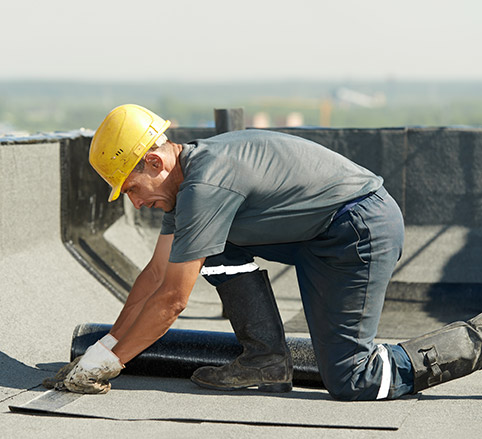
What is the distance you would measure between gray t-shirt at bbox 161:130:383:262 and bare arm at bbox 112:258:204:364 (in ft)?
0.20

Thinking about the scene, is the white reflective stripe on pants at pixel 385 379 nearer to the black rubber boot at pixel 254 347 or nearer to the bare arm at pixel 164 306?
the black rubber boot at pixel 254 347

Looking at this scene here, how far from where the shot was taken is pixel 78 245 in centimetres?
668

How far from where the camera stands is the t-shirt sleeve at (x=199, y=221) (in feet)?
11.8

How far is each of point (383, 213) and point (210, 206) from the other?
0.87m

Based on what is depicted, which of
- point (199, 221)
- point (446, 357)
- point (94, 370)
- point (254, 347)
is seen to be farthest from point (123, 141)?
point (446, 357)

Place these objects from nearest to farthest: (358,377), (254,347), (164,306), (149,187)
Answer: (164,306) < (149,187) < (358,377) < (254,347)

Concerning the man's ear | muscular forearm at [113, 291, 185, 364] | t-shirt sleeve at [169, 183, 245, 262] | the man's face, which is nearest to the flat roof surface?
muscular forearm at [113, 291, 185, 364]

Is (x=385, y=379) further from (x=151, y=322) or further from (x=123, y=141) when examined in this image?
(x=123, y=141)

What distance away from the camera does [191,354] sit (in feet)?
14.5

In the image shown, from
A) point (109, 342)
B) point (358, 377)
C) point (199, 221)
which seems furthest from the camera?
point (109, 342)

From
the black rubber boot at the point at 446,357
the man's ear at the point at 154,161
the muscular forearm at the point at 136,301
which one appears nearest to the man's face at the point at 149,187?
the man's ear at the point at 154,161

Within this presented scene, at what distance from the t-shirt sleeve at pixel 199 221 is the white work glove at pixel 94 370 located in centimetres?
67

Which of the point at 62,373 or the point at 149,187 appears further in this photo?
the point at 62,373

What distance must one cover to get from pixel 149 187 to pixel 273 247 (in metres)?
0.72
